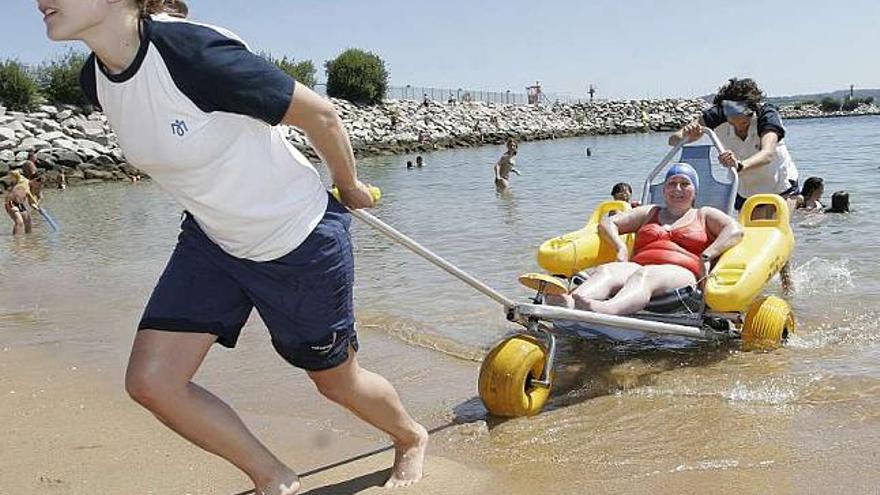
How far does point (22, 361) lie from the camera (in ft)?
17.4

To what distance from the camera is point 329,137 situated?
8.77ft

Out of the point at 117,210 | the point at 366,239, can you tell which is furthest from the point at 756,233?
the point at 117,210

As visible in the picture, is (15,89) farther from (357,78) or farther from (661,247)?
(661,247)

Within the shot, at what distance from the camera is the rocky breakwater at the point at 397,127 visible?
1102 inches

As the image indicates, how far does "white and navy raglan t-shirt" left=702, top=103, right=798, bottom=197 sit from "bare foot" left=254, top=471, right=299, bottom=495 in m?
4.90

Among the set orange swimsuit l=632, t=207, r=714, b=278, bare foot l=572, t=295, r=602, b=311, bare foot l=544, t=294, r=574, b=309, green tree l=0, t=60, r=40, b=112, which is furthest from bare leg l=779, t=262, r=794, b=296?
green tree l=0, t=60, r=40, b=112

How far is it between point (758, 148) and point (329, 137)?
500 cm

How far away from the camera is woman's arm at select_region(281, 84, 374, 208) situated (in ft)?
8.27

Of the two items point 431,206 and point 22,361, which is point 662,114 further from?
point 22,361

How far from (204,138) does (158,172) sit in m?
0.20

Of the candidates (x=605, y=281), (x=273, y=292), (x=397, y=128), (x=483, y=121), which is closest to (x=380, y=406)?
(x=273, y=292)

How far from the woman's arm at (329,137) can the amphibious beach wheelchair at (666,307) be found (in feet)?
4.63

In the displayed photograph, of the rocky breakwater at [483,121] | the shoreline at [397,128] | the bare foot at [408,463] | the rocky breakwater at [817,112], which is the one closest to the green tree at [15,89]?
the shoreline at [397,128]

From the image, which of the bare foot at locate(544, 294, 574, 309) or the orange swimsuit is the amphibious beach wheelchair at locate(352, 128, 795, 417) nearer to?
the bare foot at locate(544, 294, 574, 309)
